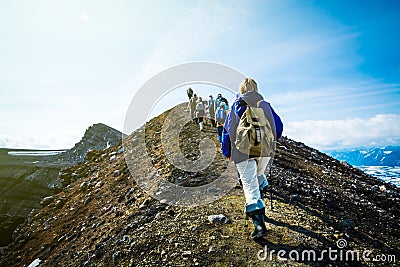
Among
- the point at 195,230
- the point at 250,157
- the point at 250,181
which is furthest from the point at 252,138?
the point at 195,230

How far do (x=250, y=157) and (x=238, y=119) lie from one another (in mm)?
812

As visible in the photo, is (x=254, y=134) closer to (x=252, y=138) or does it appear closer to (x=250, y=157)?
(x=252, y=138)

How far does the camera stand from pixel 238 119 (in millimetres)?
5086

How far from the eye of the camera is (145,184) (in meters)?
10.1

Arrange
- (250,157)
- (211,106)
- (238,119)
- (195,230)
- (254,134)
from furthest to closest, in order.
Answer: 1. (211,106)
2. (195,230)
3. (238,119)
4. (250,157)
5. (254,134)

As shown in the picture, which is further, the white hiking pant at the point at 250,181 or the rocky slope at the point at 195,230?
the rocky slope at the point at 195,230

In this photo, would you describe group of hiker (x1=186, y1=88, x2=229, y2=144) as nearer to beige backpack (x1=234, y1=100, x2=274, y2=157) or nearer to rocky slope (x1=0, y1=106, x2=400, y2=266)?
rocky slope (x1=0, y1=106, x2=400, y2=266)

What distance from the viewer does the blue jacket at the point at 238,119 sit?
5.01 m

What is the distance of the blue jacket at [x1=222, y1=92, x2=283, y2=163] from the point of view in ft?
16.4

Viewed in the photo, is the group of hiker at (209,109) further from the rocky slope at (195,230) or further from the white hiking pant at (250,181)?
the white hiking pant at (250,181)

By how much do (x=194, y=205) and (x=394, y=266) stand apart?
4.68 metres

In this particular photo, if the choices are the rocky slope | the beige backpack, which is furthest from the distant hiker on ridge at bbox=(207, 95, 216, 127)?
the beige backpack

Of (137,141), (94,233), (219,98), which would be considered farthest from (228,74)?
(137,141)

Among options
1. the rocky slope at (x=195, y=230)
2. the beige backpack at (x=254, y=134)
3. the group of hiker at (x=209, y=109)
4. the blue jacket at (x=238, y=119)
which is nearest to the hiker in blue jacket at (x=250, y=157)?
the blue jacket at (x=238, y=119)
